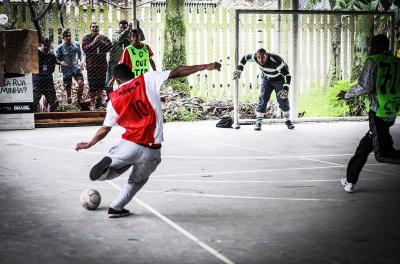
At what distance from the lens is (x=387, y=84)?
8.38 m

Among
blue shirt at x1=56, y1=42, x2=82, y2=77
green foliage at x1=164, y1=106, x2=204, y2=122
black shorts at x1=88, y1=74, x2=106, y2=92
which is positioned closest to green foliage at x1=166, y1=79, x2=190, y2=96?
green foliage at x1=164, y1=106, x2=204, y2=122

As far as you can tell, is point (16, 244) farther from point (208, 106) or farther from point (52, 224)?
point (208, 106)

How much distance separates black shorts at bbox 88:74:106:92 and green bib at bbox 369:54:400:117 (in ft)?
41.0

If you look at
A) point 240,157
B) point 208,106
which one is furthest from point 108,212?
point 208,106

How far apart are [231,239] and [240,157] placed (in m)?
5.89

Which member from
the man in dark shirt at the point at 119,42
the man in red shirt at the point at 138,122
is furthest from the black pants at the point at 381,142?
the man in dark shirt at the point at 119,42

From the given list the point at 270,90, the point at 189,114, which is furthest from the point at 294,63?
the point at 189,114

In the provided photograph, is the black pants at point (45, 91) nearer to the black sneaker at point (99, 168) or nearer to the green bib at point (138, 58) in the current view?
the green bib at point (138, 58)

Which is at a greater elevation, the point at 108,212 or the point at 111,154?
the point at 111,154

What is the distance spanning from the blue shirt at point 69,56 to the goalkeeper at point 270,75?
16.3ft

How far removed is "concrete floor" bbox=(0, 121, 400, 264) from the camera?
228 inches

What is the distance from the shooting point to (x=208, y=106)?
69.6 ft

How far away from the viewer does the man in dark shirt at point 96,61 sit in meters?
19.5

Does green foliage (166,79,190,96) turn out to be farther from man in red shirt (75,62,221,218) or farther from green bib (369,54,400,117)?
man in red shirt (75,62,221,218)
